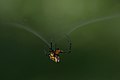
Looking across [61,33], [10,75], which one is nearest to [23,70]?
[10,75]

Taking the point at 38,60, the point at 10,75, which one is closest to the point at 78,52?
the point at 38,60

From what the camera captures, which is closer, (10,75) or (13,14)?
(10,75)

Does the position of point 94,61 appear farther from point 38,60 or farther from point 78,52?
point 38,60

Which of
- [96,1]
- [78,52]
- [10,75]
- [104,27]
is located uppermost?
[96,1]

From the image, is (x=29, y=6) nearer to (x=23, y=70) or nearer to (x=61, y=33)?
(x=61, y=33)

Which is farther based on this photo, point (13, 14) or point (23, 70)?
point (13, 14)

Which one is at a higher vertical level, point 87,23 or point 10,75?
point 87,23
